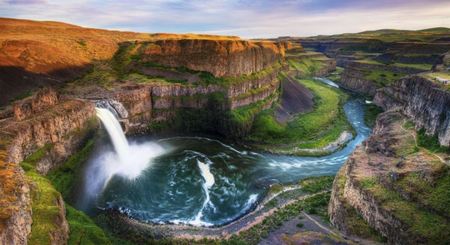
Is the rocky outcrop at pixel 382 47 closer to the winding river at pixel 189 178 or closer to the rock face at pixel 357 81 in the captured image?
the rock face at pixel 357 81

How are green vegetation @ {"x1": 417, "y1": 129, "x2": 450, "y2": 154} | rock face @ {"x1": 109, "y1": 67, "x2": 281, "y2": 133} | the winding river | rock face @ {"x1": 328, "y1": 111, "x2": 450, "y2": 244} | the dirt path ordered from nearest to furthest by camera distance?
1. rock face @ {"x1": 328, "y1": 111, "x2": 450, "y2": 244}
2. green vegetation @ {"x1": 417, "y1": 129, "x2": 450, "y2": 154}
3. the winding river
4. rock face @ {"x1": 109, "y1": 67, "x2": 281, "y2": 133}
5. the dirt path

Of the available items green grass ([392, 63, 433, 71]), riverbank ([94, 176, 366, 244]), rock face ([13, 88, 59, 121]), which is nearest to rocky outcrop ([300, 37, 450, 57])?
green grass ([392, 63, 433, 71])

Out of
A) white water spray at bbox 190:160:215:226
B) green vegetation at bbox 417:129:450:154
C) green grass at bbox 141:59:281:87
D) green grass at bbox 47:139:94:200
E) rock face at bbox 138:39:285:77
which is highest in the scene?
rock face at bbox 138:39:285:77

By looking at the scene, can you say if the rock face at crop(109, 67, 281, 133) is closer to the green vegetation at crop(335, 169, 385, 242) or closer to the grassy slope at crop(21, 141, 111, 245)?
the grassy slope at crop(21, 141, 111, 245)

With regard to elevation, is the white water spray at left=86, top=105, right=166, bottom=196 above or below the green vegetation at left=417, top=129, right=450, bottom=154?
below

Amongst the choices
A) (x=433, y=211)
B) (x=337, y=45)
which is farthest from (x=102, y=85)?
(x=337, y=45)

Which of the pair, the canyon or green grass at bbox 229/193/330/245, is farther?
green grass at bbox 229/193/330/245

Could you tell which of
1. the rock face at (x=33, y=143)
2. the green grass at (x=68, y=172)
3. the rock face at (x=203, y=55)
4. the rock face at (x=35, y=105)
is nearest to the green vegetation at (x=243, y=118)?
the rock face at (x=203, y=55)
